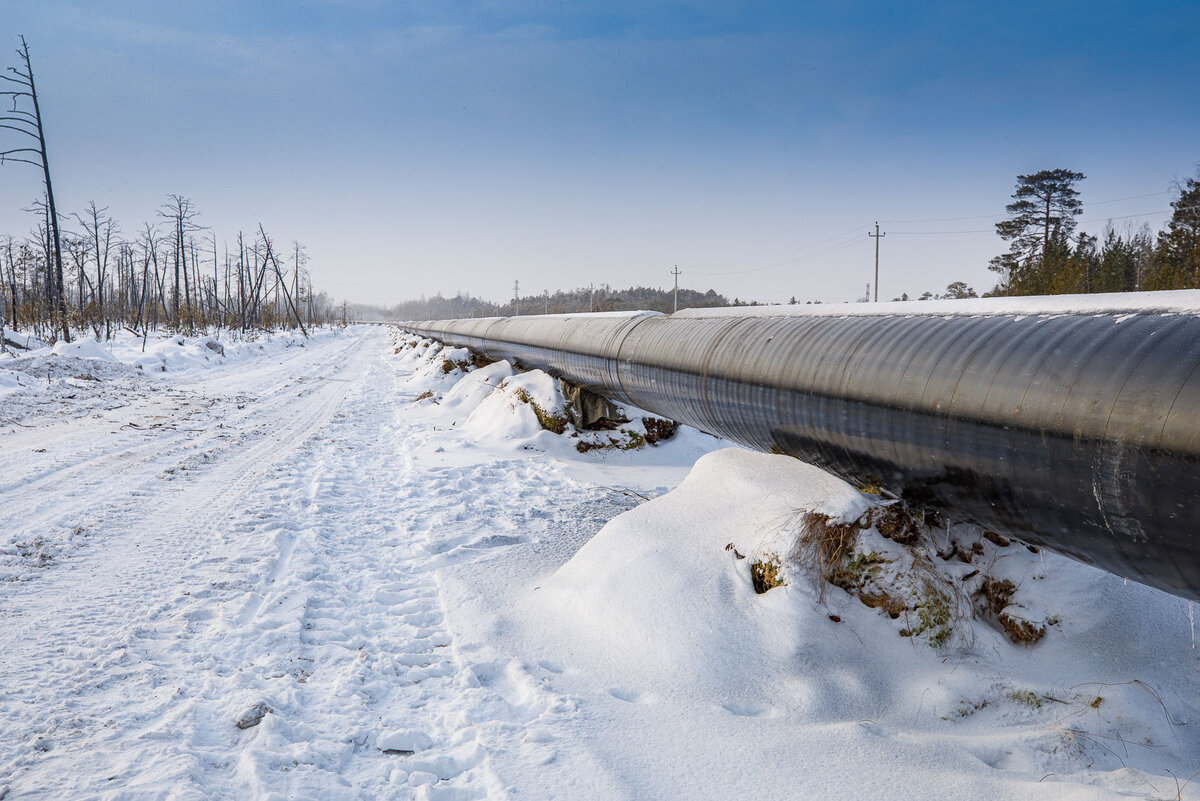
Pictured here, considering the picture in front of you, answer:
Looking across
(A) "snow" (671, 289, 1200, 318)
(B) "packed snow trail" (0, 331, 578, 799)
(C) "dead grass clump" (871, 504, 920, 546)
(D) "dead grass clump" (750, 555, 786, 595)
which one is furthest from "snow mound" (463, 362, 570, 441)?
(C) "dead grass clump" (871, 504, 920, 546)

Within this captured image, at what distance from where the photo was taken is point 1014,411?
200cm

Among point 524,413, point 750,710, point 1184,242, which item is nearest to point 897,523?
point 750,710

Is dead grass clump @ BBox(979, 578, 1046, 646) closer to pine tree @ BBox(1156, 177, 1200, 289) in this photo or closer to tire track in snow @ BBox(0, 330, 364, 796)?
tire track in snow @ BBox(0, 330, 364, 796)

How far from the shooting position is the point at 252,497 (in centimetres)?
507

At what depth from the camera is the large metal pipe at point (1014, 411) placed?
5.48 feet

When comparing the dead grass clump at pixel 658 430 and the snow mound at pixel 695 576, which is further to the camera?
the dead grass clump at pixel 658 430

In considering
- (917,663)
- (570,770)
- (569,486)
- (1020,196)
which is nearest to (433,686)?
(570,770)

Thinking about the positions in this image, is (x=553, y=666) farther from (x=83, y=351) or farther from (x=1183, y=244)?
(x=1183, y=244)

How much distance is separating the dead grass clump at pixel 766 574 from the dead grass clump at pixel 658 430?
4388mm

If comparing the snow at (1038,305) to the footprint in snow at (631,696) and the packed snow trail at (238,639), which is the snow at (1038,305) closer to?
the footprint in snow at (631,696)

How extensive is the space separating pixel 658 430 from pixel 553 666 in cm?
476

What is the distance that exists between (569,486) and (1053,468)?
4258mm

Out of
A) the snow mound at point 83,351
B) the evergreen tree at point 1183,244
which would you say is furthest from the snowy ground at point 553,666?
the evergreen tree at point 1183,244

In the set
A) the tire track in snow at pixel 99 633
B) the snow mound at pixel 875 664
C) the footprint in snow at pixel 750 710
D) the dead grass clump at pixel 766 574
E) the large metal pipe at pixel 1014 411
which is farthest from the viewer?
the dead grass clump at pixel 766 574
